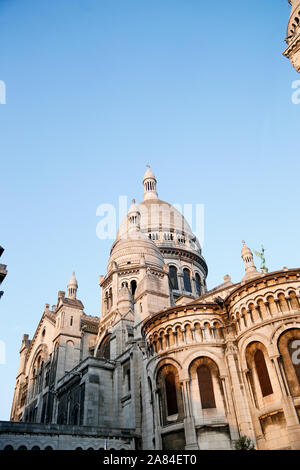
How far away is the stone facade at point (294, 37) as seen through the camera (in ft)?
90.6

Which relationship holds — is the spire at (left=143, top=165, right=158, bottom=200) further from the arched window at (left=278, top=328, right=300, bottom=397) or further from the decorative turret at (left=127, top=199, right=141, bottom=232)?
the arched window at (left=278, top=328, right=300, bottom=397)

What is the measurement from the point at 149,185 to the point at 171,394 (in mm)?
52947

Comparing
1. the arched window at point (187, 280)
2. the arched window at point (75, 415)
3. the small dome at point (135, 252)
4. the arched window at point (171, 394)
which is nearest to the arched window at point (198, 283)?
the arched window at point (187, 280)

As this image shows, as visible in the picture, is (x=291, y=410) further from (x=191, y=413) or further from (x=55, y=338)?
(x=55, y=338)

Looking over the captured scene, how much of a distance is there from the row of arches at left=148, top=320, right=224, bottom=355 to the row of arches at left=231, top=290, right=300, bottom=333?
1954mm

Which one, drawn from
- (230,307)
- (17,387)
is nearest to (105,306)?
(17,387)

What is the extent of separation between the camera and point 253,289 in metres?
24.7

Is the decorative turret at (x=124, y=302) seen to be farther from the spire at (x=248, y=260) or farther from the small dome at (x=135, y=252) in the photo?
the spire at (x=248, y=260)

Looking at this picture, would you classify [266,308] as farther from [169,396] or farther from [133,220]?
[133,220]

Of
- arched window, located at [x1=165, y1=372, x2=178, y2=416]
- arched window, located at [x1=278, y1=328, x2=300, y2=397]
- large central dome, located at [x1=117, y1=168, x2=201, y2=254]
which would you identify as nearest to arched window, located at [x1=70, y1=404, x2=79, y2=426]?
arched window, located at [x1=165, y1=372, x2=178, y2=416]

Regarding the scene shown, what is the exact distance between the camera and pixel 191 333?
2686cm

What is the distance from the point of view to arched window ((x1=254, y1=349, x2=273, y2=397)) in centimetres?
2262

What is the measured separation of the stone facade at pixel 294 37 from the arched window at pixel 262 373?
19.9 metres
